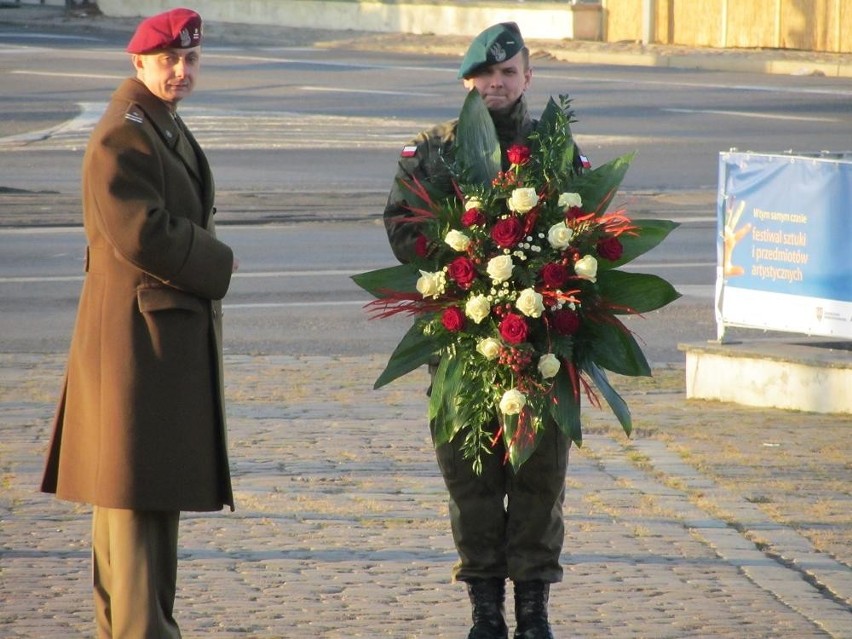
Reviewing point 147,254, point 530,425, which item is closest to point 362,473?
point 530,425

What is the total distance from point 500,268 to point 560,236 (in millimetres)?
198

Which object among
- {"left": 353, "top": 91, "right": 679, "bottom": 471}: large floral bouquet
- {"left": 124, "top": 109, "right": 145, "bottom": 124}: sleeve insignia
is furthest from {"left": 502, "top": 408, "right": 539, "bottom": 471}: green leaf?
{"left": 124, "top": 109, "right": 145, "bottom": 124}: sleeve insignia

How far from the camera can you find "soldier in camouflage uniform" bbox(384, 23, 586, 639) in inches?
196

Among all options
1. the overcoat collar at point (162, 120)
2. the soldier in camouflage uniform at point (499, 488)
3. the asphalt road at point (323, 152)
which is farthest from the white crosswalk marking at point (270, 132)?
the overcoat collar at point (162, 120)

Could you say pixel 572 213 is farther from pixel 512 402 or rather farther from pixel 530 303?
pixel 512 402

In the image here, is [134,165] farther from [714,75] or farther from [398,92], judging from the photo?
[714,75]

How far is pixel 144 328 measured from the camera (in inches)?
175

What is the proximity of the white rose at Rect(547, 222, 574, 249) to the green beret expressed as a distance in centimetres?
59

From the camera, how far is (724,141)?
71.4 ft

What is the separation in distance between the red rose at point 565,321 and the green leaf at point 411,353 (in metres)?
0.42

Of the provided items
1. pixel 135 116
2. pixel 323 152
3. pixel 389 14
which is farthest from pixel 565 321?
pixel 389 14

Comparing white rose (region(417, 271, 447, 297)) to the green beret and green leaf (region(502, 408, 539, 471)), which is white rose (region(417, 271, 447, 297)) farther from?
the green beret

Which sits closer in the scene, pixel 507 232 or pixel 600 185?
pixel 507 232

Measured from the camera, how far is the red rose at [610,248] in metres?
4.75
